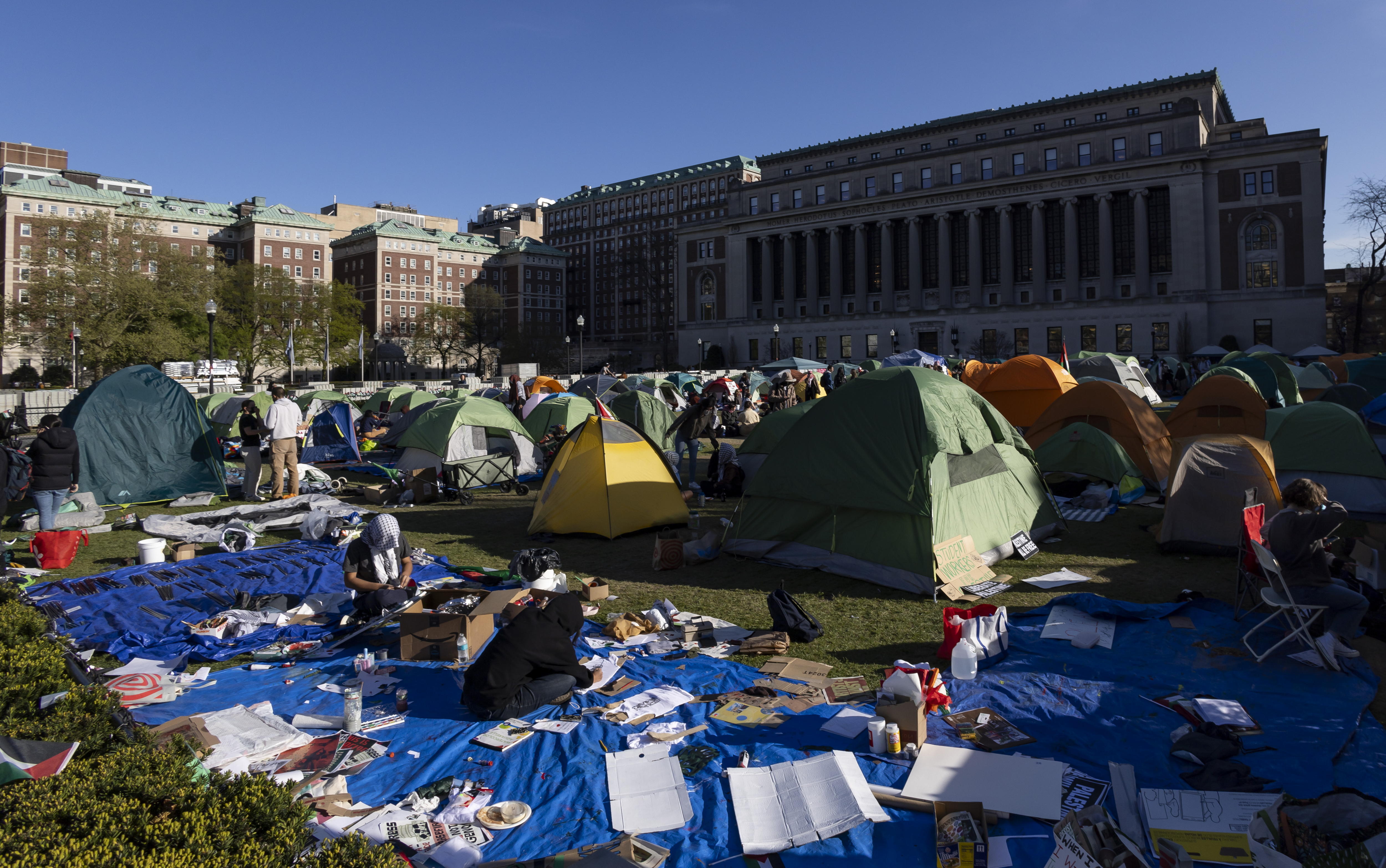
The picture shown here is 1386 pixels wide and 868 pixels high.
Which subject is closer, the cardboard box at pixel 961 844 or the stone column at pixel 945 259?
the cardboard box at pixel 961 844

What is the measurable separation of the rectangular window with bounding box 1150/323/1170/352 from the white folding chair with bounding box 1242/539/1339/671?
2405 inches

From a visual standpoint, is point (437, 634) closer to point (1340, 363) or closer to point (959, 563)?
point (959, 563)

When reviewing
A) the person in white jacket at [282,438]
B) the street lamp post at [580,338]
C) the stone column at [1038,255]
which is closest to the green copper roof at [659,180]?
the street lamp post at [580,338]

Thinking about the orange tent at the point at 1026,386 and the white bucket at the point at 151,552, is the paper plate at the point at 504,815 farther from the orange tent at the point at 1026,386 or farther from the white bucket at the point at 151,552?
the orange tent at the point at 1026,386

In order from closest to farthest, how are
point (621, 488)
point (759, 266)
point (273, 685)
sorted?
point (273, 685), point (621, 488), point (759, 266)

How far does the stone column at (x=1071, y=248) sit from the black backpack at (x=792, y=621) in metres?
64.7

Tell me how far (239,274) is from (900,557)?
210 ft

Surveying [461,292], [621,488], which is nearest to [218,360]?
[461,292]

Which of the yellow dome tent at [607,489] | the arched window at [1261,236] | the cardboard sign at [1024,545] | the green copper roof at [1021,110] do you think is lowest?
the cardboard sign at [1024,545]

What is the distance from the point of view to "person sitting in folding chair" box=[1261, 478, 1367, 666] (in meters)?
6.38

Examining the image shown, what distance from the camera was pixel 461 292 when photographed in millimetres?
99562

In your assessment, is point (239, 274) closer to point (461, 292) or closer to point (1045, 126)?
point (461, 292)

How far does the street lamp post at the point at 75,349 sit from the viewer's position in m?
36.6

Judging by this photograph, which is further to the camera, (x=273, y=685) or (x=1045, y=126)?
(x=1045, y=126)
